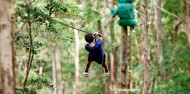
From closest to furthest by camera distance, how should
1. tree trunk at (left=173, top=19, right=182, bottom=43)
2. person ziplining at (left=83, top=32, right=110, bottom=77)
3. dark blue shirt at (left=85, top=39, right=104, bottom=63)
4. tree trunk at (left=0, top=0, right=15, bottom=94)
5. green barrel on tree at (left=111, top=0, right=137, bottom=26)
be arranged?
tree trunk at (left=0, top=0, right=15, bottom=94) < person ziplining at (left=83, top=32, right=110, bottom=77) < dark blue shirt at (left=85, top=39, right=104, bottom=63) < green barrel on tree at (left=111, top=0, right=137, bottom=26) < tree trunk at (left=173, top=19, right=182, bottom=43)

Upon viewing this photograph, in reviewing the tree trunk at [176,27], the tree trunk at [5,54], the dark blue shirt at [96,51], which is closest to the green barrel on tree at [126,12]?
the dark blue shirt at [96,51]

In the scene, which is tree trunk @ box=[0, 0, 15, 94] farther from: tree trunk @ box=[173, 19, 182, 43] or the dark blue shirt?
tree trunk @ box=[173, 19, 182, 43]

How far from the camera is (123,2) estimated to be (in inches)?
400

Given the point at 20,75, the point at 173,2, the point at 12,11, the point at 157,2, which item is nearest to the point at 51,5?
the point at 12,11

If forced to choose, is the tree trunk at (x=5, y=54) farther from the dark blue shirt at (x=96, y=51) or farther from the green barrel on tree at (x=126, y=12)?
the green barrel on tree at (x=126, y=12)

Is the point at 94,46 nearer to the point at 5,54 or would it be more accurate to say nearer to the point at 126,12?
the point at 5,54

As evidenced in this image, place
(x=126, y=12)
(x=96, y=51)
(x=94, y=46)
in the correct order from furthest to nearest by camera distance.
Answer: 1. (x=126, y=12)
2. (x=96, y=51)
3. (x=94, y=46)

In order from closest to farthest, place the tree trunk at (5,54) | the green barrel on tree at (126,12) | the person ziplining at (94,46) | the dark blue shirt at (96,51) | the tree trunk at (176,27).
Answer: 1. the tree trunk at (5,54)
2. the person ziplining at (94,46)
3. the dark blue shirt at (96,51)
4. the green barrel on tree at (126,12)
5. the tree trunk at (176,27)

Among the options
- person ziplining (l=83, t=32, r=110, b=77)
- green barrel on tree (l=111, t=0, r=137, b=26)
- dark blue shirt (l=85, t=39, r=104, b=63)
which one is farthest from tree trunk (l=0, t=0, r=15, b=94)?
green barrel on tree (l=111, t=0, r=137, b=26)

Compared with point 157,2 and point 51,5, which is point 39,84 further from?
point 157,2

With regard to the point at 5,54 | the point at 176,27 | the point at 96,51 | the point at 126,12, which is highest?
the point at 126,12

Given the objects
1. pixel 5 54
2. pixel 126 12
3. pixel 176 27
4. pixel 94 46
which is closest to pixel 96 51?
pixel 94 46

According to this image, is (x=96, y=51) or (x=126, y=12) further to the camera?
(x=126, y=12)

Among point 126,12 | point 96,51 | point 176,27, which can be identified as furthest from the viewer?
point 176,27
